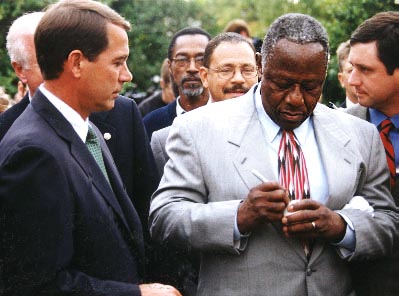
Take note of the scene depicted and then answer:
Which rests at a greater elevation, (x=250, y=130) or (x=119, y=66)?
(x=119, y=66)

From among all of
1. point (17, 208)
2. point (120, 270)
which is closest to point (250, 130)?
point (120, 270)

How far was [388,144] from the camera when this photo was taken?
4.30 meters

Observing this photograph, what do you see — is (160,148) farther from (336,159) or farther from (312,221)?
(312,221)

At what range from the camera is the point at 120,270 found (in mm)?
3227

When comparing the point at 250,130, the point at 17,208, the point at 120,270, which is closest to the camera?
the point at 17,208

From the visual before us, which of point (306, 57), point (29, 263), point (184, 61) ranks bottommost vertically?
point (184, 61)

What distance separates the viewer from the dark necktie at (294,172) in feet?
11.6

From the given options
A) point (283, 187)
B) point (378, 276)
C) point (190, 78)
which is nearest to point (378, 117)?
point (378, 276)

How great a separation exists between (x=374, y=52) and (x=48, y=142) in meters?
2.43

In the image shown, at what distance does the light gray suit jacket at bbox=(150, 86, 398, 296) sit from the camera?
11.4 ft

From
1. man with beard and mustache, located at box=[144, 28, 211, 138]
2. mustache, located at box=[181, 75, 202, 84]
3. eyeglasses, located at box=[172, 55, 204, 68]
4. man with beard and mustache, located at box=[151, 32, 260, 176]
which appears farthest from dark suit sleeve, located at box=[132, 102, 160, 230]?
eyeglasses, located at box=[172, 55, 204, 68]

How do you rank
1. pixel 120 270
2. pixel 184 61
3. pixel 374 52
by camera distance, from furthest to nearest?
pixel 184 61 → pixel 374 52 → pixel 120 270

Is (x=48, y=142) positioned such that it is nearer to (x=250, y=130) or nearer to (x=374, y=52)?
(x=250, y=130)

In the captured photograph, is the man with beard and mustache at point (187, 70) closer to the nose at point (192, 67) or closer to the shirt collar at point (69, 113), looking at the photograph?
the nose at point (192, 67)
